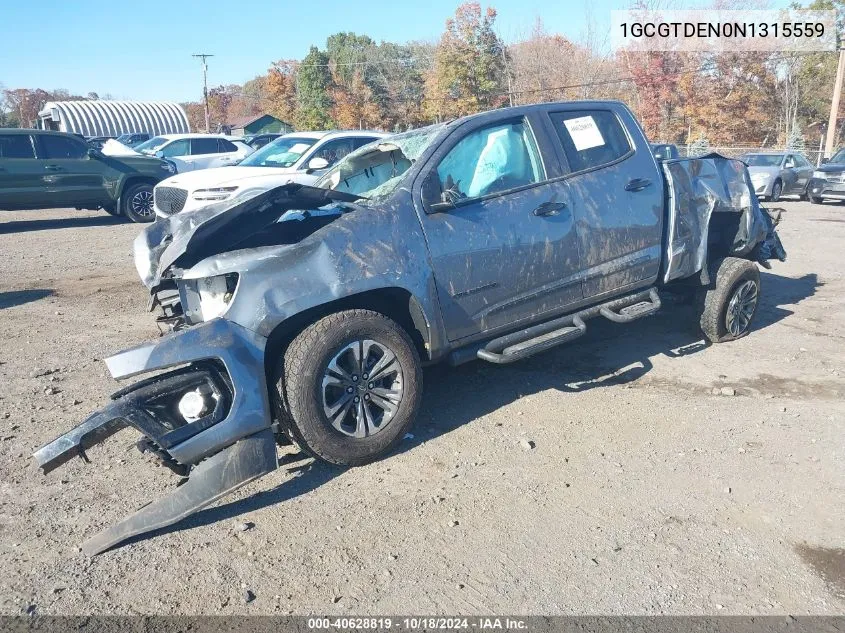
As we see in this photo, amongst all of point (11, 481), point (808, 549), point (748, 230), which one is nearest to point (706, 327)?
point (748, 230)

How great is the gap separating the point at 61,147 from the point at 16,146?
799 mm

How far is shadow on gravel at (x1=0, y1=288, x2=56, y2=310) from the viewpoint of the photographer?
25.0 feet

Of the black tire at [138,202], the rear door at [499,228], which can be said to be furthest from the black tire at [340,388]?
the black tire at [138,202]

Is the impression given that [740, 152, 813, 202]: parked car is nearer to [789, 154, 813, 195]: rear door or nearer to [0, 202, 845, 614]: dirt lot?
[789, 154, 813, 195]: rear door

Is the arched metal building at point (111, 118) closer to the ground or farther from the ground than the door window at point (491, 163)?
farther from the ground

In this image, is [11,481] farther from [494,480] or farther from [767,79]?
[767,79]

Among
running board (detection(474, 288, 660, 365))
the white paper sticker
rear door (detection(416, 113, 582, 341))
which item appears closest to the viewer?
rear door (detection(416, 113, 582, 341))

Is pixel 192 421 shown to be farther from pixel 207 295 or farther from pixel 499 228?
pixel 499 228

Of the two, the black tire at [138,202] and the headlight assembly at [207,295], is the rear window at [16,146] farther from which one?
the headlight assembly at [207,295]

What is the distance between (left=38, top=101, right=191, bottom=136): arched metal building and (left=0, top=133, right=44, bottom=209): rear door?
32.8m

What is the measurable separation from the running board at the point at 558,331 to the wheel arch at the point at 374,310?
0.42 m

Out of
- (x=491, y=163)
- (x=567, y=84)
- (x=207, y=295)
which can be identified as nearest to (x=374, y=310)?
(x=207, y=295)

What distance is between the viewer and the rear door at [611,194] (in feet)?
16.3

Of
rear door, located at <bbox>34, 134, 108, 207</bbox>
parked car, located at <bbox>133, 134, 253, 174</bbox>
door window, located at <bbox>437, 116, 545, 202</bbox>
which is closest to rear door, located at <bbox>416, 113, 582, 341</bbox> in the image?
door window, located at <bbox>437, 116, 545, 202</bbox>
